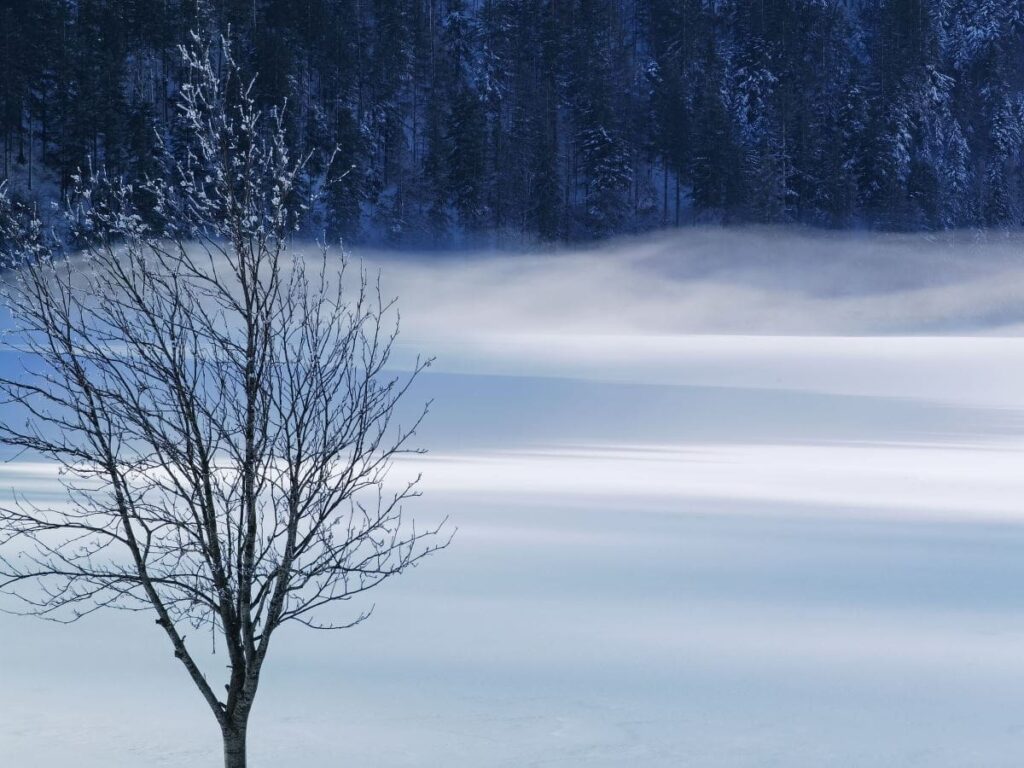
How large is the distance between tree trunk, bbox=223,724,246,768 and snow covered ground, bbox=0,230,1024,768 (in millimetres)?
1868

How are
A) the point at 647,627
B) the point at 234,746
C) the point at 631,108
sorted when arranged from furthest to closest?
the point at 631,108, the point at 647,627, the point at 234,746

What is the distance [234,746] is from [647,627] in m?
6.71

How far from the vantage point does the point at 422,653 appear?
12305 millimetres

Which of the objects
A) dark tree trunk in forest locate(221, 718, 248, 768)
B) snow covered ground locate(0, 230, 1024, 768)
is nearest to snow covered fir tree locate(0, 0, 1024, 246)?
snow covered ground locate(0, 230, 1024, 768)

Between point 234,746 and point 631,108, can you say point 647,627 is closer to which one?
point 234,746

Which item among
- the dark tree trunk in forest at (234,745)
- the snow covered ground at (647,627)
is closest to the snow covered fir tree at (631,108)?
the snow covered ground at (647,627)

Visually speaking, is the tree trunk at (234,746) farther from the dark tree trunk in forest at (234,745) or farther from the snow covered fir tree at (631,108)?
the snow covered fir tree at (631,108)

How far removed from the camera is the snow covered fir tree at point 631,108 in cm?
5966

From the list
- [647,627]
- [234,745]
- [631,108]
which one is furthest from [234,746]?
[631,108]

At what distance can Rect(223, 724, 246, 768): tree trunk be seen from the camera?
7.46 metres

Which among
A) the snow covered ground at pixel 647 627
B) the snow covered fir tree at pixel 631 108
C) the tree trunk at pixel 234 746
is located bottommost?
the snow covered ground at pixel 647 627

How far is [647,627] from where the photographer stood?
536 inches

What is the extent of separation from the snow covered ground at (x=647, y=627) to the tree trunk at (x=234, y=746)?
1.87 metres

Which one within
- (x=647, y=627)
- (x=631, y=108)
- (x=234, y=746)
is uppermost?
(x=631, y=108)
